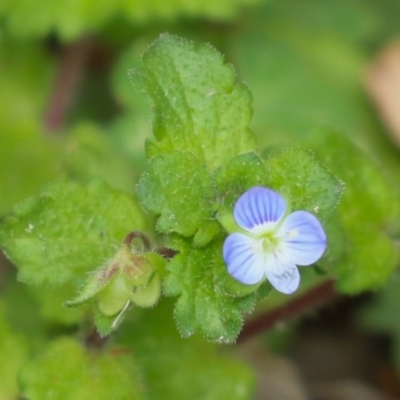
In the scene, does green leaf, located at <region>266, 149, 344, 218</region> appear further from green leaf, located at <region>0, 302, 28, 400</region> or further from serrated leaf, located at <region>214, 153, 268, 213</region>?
green leaf, located at <region>0, 302, 28, 400</region>

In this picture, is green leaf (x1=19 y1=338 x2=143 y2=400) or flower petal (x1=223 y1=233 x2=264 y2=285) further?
green leaf (x1=19 y1=338 x2=143 y2=400)

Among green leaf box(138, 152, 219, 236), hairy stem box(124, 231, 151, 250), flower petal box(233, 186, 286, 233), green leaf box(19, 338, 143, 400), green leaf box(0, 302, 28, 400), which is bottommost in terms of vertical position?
green leaf box(0, 302, 28, 400)

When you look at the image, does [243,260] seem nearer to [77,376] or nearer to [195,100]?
[195,100]

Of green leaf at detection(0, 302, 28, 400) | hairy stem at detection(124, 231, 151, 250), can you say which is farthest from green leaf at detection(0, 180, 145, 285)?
green leaf at detection(0, 302, 28, 400)

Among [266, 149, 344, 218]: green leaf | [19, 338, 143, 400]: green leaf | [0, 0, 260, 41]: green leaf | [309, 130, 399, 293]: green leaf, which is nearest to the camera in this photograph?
[266, 149, 344, 218]: green leaf

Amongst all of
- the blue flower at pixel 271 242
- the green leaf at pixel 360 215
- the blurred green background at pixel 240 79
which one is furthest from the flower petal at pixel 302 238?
the blurred green background at pixel 240 79

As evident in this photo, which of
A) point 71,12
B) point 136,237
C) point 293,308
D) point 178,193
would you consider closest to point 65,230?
point 136,237

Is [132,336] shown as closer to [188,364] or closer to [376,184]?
[188,364]

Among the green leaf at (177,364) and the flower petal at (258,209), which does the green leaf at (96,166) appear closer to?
the green leaf at (177,364)
